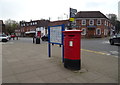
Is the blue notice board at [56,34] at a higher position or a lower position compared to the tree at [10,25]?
lower

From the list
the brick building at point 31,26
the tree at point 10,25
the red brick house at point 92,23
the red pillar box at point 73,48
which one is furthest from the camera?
the tree at point 10,25

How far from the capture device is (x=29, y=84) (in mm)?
3188

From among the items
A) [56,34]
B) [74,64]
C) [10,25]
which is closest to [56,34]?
[56,34]

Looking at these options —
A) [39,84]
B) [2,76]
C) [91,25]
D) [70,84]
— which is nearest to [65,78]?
[70,84]

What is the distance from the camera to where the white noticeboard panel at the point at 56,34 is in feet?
18.3

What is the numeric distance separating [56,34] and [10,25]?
256 ft

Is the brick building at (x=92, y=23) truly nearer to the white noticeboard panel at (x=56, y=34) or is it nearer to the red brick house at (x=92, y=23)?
the red brick house at (x=92, y=23)

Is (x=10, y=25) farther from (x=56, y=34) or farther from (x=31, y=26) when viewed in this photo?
(x=56, y=34)

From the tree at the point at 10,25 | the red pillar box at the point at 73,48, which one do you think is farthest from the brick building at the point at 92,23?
the tree at the point at 10,25

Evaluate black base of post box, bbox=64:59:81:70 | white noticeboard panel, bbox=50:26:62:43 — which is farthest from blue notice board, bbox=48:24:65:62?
black base of post box, bbox=64:59:81:70

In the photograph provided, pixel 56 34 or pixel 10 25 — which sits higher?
pixel 10 25

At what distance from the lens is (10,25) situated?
247 feet

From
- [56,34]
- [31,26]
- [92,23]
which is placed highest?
[31,26]

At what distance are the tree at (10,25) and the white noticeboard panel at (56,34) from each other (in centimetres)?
7521
